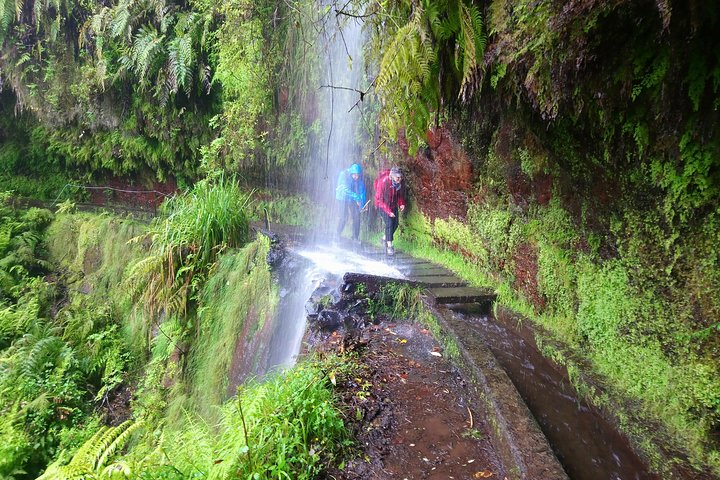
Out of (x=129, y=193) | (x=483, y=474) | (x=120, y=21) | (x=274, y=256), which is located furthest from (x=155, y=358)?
(x=129, y=193)

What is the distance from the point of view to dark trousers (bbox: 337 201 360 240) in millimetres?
7523

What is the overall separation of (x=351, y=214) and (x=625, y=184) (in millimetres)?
5156

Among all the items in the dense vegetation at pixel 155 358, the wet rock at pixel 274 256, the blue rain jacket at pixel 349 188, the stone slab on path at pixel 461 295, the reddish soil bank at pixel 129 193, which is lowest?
the dense vegetation at pixel 155 358

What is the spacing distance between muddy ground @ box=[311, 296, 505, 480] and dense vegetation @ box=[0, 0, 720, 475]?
96cm

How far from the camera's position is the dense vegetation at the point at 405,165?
2.44 meters

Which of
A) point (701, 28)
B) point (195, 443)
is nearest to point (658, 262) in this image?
point (701, 28)

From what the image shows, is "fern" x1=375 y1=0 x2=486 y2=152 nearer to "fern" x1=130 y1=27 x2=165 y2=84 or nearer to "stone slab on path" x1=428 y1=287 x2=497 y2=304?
"stone slab on path" x1=428 y1=287 x2=497 y2=304

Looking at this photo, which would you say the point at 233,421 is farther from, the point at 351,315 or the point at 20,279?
the point at 20,279

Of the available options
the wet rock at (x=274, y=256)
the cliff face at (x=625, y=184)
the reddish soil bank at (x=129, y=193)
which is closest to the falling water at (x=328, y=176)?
the wet rock at (x=274, y=256)

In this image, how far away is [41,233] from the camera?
10.0 metres

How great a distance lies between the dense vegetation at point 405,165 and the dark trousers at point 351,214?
940 mm

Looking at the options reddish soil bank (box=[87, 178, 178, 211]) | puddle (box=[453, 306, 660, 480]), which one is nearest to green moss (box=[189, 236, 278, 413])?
puddle (box=[453, 306, 660, 480])

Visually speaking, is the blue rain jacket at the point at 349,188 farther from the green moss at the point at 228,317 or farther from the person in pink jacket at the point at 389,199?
the green moss at the point at 228,317

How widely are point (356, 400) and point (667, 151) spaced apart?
2665 mm
